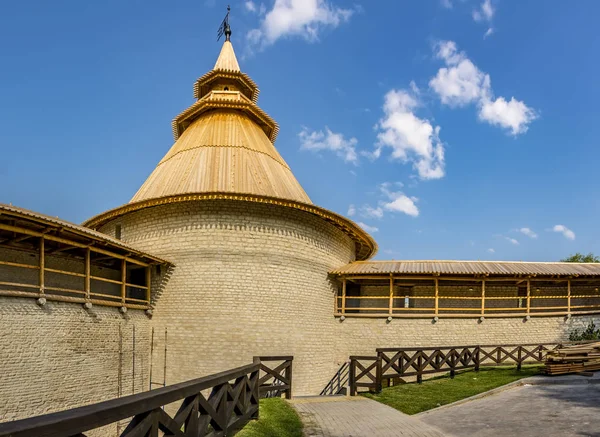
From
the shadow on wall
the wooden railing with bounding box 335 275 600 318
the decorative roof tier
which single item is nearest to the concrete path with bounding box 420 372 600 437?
the wooden railing with bounding box 335 275 600 318

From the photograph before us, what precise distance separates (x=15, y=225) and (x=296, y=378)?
390 inches

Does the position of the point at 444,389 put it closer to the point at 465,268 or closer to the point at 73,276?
the point at 465,268

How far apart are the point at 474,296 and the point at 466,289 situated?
1.60 feet

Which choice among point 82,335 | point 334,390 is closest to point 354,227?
point 334,390

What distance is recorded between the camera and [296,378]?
56.4 feet

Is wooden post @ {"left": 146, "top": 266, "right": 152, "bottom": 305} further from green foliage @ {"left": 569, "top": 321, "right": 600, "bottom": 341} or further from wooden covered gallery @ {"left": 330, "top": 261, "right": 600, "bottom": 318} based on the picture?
green foliage @ {"left": 569, "top": 321, "right": 600, "bottom": 341}

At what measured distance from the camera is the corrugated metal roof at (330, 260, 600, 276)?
18.9 meters

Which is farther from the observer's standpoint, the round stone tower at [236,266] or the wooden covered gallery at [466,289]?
the wooden covered gallery at [466,289]

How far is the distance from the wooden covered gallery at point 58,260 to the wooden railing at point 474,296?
7.87 meters

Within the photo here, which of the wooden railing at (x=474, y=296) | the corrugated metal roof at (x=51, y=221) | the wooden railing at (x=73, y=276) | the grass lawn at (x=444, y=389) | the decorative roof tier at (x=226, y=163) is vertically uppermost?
the decorative roof tier at (x=226, y=163)

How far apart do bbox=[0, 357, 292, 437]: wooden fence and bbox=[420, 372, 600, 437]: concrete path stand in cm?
376

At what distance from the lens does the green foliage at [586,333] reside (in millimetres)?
19609

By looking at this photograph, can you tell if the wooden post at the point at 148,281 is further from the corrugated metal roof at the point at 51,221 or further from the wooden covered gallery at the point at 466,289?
the wooden covered gallery at the point at 466,289

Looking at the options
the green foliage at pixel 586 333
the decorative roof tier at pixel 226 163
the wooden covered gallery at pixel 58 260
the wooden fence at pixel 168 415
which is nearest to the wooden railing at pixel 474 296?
the green foliage at pixel 586 333
